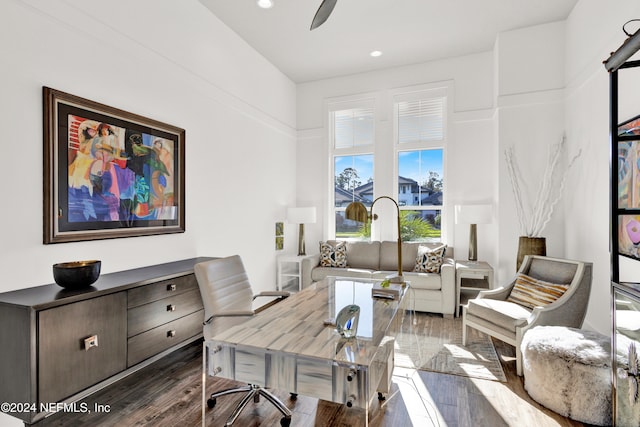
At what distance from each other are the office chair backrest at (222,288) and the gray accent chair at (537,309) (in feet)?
6.89

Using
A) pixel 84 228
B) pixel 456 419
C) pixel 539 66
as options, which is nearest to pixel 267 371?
pixel 456 419

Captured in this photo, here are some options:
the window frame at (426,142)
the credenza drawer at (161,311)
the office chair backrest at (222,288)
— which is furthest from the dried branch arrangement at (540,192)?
the credenza drawer at (161,311)

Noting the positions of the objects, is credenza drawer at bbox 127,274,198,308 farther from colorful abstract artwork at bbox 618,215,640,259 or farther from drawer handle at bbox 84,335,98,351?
colorful abstract artwork at bbox 618,215,640,259

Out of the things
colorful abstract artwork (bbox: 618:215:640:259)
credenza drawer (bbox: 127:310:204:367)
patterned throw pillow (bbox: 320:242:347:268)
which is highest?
colorful abstract artwork (bbox: 618:215:640:259)

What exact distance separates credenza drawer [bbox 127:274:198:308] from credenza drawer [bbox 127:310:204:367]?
22 cm

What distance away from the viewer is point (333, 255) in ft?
16.0

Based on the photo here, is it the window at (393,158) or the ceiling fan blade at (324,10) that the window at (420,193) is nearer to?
the window at (393,158)

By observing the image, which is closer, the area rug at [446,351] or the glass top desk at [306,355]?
the glass top desk at [306,355]

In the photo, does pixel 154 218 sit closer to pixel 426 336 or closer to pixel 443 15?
pixel 426 336

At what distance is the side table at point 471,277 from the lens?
4039mm

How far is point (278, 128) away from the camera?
16.9 ft

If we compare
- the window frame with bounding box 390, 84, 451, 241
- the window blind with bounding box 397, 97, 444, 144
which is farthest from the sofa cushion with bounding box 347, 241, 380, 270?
the window blind with bounding box 397, 97, 444, 144

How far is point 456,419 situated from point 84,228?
282 cm

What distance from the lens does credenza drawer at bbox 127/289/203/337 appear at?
2.22 meters
